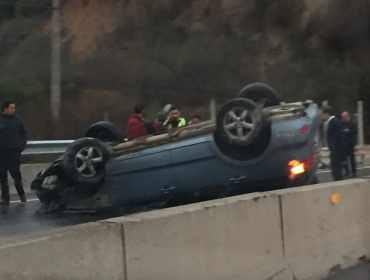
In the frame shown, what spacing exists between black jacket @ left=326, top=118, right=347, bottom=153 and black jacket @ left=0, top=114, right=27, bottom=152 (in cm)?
584

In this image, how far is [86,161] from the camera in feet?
20.2

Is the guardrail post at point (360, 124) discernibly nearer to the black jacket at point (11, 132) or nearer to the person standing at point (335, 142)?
the person standing at point (335, 142)

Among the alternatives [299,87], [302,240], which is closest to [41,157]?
[302,240]

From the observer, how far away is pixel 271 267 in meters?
4.25

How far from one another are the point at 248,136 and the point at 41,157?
10657mm

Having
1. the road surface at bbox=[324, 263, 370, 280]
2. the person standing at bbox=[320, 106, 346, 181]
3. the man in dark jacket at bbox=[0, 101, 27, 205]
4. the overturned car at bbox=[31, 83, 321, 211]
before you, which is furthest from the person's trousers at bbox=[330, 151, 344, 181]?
the man in dark jacket at bbox=[0, 101, 27, 205]

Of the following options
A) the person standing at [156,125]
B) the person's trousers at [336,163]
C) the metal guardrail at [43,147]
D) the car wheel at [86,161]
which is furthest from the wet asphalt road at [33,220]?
the person's trousers at [336,163]

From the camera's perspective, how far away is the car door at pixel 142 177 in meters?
6.03

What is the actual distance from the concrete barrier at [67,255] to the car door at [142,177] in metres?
2.67

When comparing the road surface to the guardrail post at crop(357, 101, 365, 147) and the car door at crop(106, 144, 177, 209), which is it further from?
the guardrail post at crop(357, 101, 365, 147)

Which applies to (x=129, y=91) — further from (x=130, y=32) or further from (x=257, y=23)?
(x=257, y=23)

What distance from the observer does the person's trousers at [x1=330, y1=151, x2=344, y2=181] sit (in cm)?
1061

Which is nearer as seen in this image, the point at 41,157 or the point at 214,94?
the point at 41,157

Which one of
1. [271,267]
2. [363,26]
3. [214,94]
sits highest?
[363,26]
